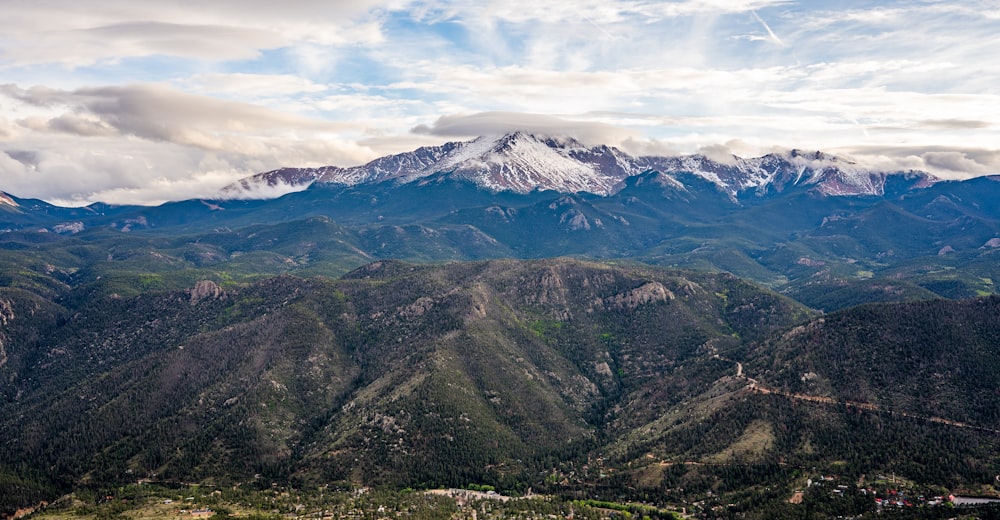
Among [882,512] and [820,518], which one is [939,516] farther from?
[820,518]

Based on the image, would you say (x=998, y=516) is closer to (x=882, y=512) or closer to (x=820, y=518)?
(x=882, y=512)

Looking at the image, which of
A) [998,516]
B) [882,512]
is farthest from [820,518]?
[998,516]

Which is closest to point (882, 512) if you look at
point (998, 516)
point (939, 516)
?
point (939, 516)

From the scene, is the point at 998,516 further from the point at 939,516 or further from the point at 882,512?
the point at 882,512

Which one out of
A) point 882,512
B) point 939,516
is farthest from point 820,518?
point 939,516

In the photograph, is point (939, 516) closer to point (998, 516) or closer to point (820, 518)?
point (998, 516)
